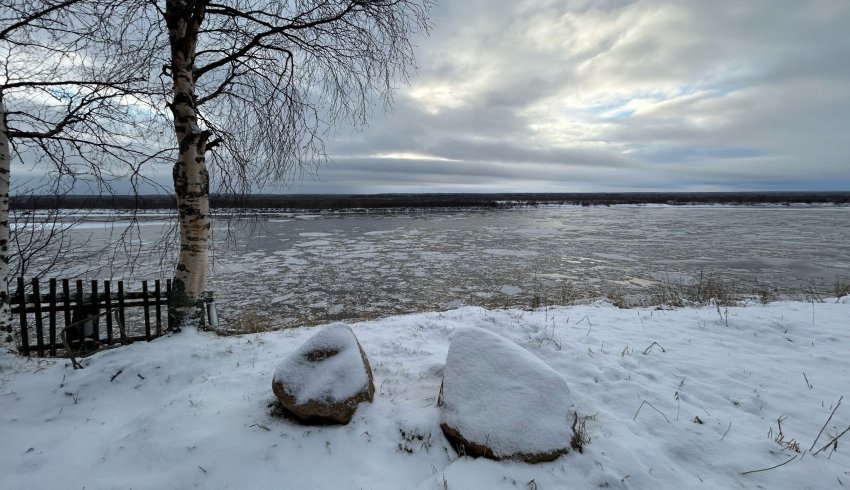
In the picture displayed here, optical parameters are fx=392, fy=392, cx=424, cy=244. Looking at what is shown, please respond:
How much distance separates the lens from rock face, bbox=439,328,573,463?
2963 millimetres

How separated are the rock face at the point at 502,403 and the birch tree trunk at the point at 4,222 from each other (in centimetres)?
501

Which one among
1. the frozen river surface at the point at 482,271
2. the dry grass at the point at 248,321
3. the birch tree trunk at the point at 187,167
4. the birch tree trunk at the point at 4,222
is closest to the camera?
the birch tree trunk at the point at 4,222

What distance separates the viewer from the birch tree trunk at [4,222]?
13.9 feet

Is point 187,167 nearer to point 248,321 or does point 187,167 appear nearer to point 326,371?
point 326,371

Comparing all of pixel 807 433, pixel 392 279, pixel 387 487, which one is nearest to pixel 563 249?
pixel 392 279

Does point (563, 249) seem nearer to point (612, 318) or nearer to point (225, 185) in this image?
point (612, 318)

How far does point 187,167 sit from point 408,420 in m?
3.92

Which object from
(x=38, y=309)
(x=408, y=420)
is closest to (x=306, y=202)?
(x=38, y=309)

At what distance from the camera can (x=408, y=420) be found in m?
3.38

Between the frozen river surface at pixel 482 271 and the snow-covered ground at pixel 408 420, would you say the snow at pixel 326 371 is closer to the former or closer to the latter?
the snow-covered ground at pixel 408 420

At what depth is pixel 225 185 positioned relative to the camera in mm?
5289

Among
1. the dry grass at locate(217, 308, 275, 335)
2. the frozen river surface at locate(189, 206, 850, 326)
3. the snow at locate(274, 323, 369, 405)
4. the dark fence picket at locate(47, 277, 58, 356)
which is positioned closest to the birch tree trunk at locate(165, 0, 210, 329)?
the frozen river surface at locate(189, 206, 850, 326)

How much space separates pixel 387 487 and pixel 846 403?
4.35 metres

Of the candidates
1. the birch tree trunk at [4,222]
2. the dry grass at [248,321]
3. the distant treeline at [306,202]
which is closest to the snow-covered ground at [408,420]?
the birch tree trunk at [4,222]
